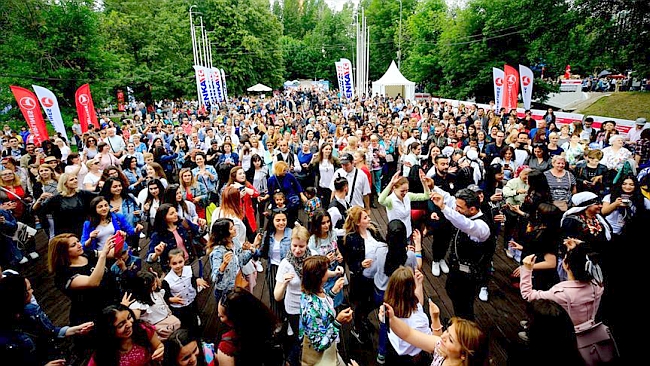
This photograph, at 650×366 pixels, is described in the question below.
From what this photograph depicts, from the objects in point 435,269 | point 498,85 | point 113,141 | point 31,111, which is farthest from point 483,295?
point 31,111

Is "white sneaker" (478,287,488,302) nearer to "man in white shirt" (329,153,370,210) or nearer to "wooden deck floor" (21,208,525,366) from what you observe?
"wooden deck floor" (21,208,525,366)

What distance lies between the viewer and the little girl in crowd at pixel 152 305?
3104 millimetres

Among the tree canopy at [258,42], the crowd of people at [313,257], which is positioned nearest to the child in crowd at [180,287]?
the crowd of people at [313,257]

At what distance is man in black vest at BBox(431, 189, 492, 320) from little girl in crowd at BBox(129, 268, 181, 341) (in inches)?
109

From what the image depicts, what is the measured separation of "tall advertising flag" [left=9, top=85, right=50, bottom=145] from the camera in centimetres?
970

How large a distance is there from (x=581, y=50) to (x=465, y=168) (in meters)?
15.9

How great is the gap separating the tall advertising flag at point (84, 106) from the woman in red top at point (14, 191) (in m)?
6.42

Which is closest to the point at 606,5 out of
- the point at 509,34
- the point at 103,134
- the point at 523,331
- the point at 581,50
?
the point at 581,50

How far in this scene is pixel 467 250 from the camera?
11.8ft

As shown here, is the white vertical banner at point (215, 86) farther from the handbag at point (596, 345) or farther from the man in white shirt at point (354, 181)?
the handbag at point (596, 345)

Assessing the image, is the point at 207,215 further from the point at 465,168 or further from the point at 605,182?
the point at 605,182

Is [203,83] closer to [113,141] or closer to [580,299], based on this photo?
[113,141]

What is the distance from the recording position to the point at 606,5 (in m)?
15.3

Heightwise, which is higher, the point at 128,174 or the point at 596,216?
A: the point at 128,174
